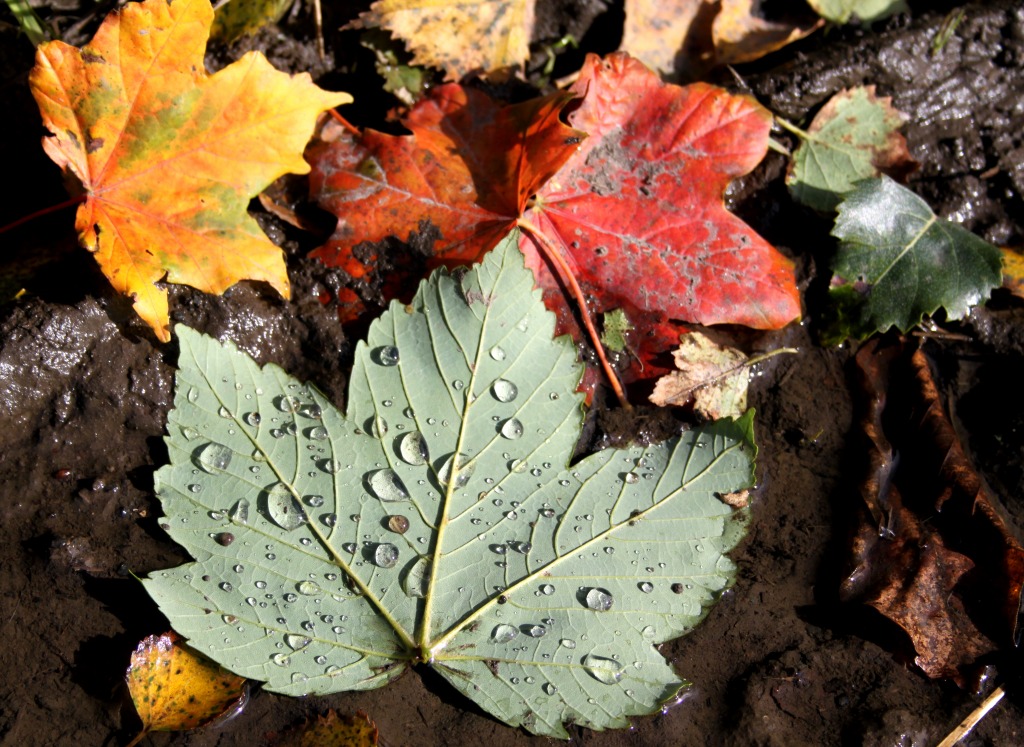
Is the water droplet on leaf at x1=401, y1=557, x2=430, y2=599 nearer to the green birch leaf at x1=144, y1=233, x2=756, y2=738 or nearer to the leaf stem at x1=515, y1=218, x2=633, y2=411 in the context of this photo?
the green birch leaf at x1=144, y1=233, x2=756, y2=738

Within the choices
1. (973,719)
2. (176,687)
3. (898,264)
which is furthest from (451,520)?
(898,264)

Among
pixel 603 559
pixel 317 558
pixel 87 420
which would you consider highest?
pixel 87 420

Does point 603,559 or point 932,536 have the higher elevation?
point 603,559

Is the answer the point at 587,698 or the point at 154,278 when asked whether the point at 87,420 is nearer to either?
the point at 154,278

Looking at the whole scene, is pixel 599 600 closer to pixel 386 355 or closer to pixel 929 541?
pixel 386 355

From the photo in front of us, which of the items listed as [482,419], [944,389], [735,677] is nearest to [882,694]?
[735,677]

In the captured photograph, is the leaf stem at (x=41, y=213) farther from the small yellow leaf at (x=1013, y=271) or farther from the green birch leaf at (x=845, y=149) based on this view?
the small yellow leaf at (x=1013, y=271)

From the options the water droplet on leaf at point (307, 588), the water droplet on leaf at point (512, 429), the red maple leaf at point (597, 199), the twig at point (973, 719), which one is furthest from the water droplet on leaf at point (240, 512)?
the twig at point (973, 719)
